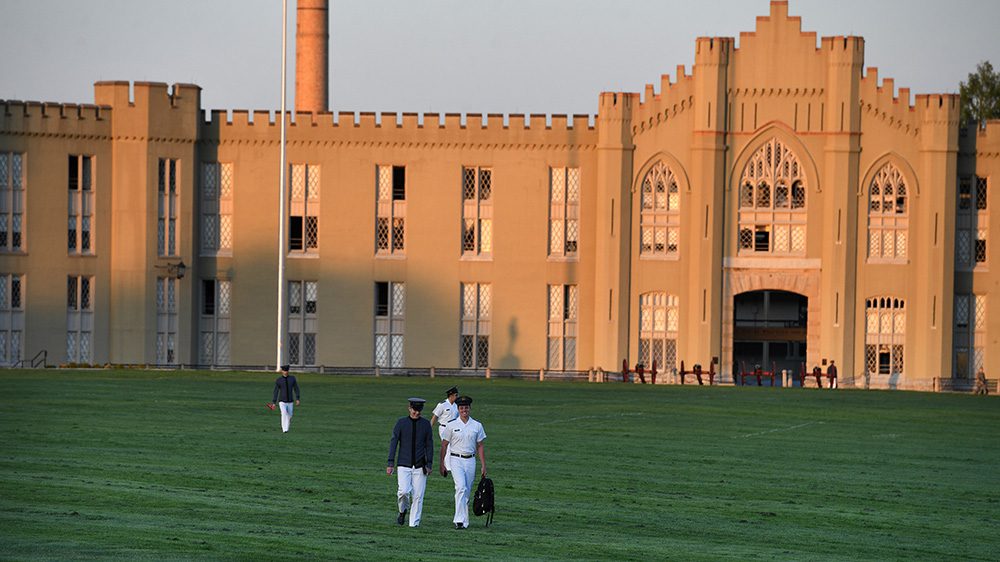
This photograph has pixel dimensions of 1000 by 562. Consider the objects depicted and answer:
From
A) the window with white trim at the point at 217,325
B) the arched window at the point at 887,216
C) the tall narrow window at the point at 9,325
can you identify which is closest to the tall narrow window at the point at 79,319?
the tall narrow window at the point at 9,325

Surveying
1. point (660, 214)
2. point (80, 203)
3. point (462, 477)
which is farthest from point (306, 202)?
point (462, 477)

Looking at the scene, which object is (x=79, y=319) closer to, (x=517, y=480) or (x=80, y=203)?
(x=80, y=203)

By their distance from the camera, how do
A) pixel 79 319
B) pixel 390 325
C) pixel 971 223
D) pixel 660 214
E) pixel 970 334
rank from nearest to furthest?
pixel 79 319
pixel 660 214
pixel 971 223
pixel 970 334
pixel 390 325

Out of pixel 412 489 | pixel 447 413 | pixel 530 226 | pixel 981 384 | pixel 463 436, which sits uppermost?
pixel 530 226

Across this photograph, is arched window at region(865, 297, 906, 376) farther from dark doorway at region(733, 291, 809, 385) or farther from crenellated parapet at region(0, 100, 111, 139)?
crenellated parapet at region(0, 100, 111, 139)

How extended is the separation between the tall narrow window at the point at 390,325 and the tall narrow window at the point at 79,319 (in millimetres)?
11167

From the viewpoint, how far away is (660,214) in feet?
240

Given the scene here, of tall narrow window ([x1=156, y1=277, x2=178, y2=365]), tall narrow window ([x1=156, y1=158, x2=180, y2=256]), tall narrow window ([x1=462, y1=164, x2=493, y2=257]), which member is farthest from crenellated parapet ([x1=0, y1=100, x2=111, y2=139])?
tall narrow window ([x1=462, y1=164, x2=493, y2=257])

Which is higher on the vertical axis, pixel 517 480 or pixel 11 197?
pixel 11 197

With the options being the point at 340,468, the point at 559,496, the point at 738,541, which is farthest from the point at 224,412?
the point at 738,541

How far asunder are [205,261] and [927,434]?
3491 cm

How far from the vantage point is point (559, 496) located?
3209 centimetres

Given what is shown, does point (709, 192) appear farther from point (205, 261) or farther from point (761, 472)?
point (761, 472)

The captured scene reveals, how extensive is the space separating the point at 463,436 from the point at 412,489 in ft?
4.00
